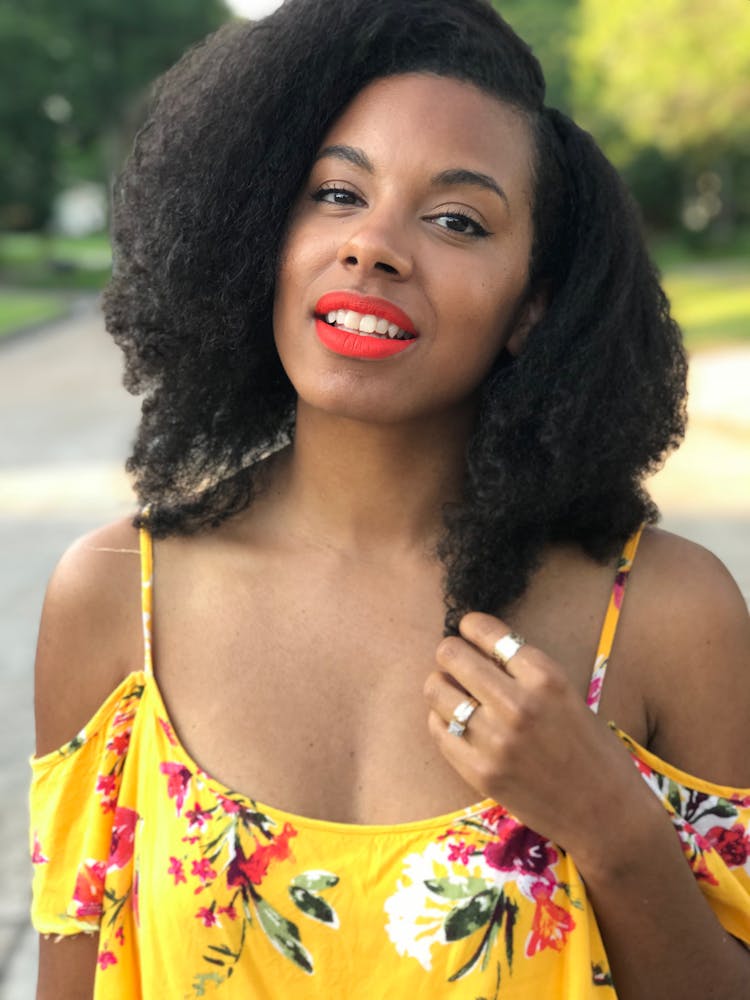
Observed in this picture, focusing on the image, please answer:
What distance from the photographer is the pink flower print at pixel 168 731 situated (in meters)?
1.80

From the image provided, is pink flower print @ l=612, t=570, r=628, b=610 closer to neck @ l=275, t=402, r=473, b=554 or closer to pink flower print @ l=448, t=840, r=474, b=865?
neck @ l=275, t=402, r=473, b=554

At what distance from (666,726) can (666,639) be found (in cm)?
12

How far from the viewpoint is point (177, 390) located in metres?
2.08

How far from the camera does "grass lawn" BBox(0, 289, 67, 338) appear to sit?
24.1 m

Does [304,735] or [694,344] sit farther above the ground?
[694,344]

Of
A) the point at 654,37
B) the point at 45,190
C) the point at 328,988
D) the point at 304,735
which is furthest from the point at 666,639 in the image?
the point at 45,190

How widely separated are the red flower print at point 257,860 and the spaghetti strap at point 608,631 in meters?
0.44

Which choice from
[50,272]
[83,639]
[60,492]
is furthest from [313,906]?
[50,272]

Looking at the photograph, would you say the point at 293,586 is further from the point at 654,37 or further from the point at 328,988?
the point at 654,37

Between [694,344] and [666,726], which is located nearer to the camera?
[666,726]

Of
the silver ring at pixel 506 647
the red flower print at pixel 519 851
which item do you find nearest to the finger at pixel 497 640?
the silver ring at pixel 506 647

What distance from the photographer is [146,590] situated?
1.90 metres

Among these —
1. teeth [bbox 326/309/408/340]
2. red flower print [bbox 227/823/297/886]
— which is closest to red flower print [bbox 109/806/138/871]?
red flower print [bbox 227/823/297/886]

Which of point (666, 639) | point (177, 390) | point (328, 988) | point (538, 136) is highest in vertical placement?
point (538, 136)
